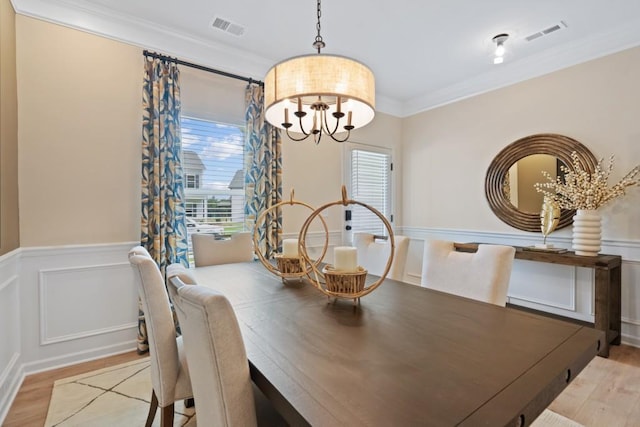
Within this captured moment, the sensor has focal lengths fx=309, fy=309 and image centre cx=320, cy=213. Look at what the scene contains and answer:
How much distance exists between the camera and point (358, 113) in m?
1.99

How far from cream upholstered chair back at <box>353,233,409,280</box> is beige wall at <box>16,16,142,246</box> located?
1.92 meters

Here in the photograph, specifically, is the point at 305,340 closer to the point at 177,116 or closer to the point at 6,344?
the point at 6,344

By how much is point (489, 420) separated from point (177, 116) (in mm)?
2968

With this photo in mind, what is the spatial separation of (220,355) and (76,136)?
2.49 meters

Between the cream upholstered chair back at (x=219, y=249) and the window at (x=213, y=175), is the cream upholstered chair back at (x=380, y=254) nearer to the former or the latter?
the cream upholstered chair back at (x=219, y=249)

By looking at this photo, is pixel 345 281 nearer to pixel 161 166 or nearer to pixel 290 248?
pixel 290 248

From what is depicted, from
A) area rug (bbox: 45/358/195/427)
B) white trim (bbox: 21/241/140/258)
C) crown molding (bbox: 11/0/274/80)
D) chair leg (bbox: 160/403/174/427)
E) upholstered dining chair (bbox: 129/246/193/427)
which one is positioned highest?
crown molding (bbox: 11/0/274/80)

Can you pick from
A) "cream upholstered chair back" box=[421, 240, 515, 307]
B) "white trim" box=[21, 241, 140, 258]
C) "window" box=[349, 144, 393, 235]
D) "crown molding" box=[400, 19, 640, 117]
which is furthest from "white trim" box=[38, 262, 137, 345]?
"crown molding" box=[400, 19, 640, 117]

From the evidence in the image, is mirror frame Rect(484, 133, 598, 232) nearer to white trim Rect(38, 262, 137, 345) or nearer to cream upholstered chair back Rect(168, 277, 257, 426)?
cream upholstered chair back Rect(168, 277, 257, 426)

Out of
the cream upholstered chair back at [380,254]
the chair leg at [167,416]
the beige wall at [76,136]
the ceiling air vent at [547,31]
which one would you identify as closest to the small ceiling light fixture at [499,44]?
the ceiling air vent at [547,31]

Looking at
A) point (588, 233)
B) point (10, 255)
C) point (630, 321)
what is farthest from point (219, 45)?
point (630, 321)

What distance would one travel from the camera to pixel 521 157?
3396mm

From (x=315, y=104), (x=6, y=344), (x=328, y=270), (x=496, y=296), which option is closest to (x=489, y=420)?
(x=328, y=270)

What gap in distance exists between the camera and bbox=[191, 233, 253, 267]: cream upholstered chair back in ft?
8.07
